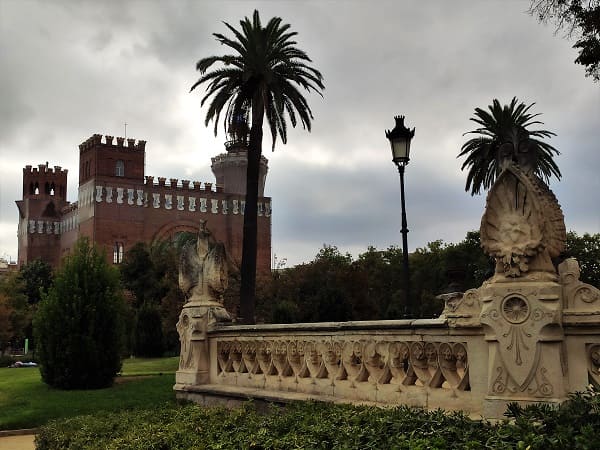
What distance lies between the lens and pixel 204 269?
37.9 feet

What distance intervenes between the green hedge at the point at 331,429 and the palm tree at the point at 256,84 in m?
16.4

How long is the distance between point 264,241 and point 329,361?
74508mm

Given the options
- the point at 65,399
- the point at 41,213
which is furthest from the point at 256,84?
the point at 41,213


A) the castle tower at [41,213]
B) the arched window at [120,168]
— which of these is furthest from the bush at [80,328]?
the castle tower at [41,213]

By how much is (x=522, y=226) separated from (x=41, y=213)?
9043 cm

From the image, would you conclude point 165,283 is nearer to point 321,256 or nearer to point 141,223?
point 321,256

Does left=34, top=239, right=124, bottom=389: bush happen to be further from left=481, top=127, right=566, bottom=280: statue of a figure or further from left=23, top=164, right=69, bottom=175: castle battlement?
left=23, top=164, right=69, bottom=175: castle battlement

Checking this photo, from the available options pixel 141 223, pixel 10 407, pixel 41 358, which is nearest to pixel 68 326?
pixel 41 358

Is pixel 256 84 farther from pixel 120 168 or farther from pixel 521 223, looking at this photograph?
pixel 120 168

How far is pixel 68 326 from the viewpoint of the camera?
18.3m

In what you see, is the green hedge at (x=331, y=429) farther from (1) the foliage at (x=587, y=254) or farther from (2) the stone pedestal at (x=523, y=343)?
(1) the foliage at (x=587, y=254)

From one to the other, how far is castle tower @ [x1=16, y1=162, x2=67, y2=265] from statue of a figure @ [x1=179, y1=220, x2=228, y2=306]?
8079 centimetres

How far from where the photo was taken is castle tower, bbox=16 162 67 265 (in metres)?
87.6

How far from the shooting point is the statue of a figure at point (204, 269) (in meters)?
11.5
